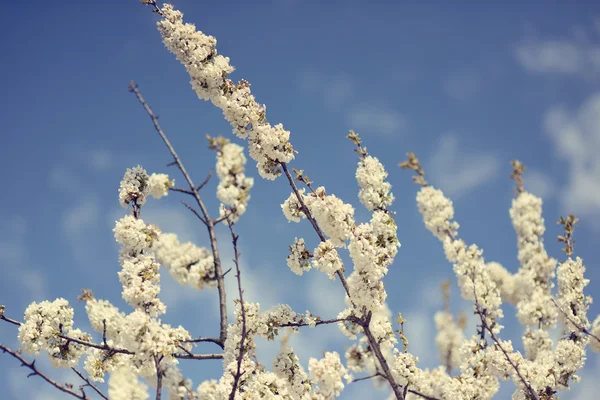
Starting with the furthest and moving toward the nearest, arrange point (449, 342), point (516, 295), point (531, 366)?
point (449, 342)
point (516, 295)
point (531, 366)

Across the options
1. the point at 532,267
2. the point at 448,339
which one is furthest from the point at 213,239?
the point at 448,339

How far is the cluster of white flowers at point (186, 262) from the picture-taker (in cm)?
896

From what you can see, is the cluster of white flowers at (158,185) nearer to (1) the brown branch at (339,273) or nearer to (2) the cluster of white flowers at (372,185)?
(1) the brown branch at (339,273)

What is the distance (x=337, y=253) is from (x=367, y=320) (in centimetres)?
98

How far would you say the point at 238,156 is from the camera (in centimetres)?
760

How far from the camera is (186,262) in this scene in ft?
30.2

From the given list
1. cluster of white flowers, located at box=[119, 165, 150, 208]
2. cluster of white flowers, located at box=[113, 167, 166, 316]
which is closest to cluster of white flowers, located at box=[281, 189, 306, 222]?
cluster of white flowers, located at box=[113, 167, 166, 316]

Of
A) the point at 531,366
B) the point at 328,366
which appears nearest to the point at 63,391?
the point at 328,366

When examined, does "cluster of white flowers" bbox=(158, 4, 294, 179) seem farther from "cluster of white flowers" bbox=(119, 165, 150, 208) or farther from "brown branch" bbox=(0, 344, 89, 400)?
"brown branch" bbox=(0, 344, 89, 400)

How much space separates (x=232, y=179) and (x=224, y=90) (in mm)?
1612

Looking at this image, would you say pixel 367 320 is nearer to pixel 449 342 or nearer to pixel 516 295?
pixel 516 295

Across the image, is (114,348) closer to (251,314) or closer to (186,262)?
(251,314)

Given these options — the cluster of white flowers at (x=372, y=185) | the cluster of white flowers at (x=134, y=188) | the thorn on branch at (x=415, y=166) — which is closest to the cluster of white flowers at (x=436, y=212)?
the thorn on branch at (x=415, y=166)

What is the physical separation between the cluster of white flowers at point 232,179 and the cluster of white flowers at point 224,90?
1.10 m
